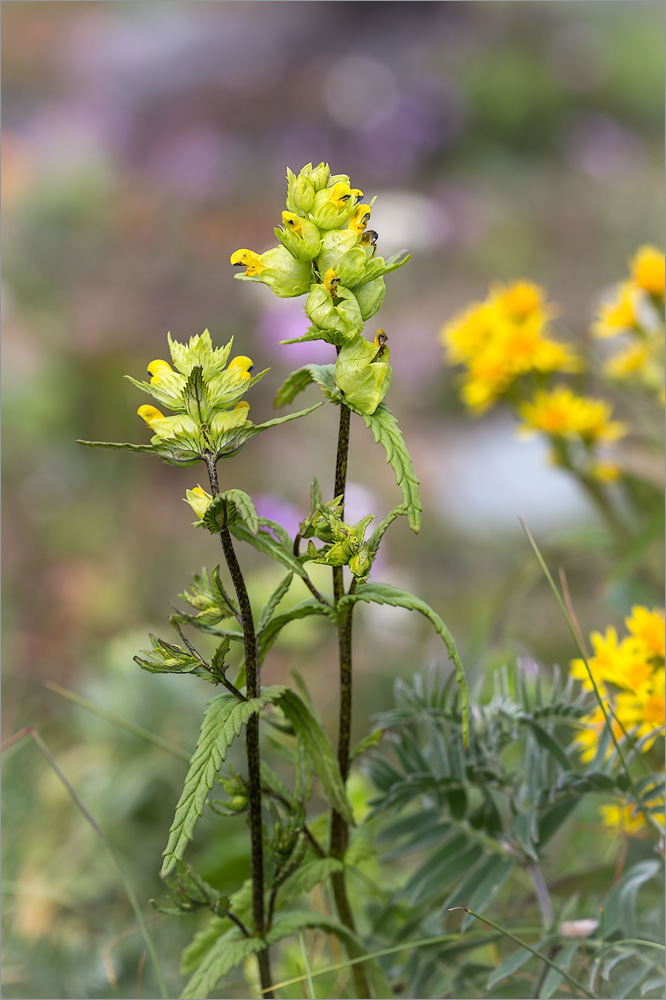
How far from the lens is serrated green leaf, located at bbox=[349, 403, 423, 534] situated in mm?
470

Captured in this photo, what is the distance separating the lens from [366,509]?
4.65ft

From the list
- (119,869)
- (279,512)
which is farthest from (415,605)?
(279,512)

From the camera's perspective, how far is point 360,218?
20.5 inches

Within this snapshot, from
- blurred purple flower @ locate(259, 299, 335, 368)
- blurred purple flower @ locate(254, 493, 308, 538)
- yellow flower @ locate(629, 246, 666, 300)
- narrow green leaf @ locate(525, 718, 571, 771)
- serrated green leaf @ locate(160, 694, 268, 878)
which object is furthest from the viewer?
blurred purple flower @ locate(259, 299, 335, 368)

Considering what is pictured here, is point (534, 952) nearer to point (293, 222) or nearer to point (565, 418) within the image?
point (293, 222)

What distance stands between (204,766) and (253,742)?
86 mm

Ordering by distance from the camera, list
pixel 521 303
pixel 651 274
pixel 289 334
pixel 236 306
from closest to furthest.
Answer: pixel 651 274
pixel 521 303
pixel 289 334
pixel 236 306

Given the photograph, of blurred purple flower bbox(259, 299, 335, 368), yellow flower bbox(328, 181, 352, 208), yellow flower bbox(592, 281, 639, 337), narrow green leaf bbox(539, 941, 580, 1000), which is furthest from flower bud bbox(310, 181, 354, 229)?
blurred purple flower bbox(259, 299, 335, 368)

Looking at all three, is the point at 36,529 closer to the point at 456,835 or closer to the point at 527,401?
the point at 527,401

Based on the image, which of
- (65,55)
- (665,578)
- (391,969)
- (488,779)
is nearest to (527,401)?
(665,578)

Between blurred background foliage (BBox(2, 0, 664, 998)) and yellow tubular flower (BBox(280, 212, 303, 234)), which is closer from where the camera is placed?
yellow tubular flower (BBox(280, 212, 303, 234))

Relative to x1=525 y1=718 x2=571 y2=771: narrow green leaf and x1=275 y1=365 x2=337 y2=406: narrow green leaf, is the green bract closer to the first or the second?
x1=275 y1=365 x2=337 y2=406: narrow green leaf

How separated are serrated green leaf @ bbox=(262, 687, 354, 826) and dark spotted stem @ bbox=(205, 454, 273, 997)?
0.06 ft

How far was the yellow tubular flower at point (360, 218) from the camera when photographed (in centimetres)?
52
